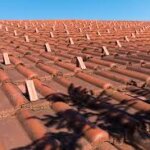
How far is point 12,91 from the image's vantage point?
11.3ft

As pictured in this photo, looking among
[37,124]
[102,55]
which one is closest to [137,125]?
[37,124]

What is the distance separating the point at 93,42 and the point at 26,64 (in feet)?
9.18

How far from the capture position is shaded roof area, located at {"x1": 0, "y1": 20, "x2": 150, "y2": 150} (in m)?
2.51

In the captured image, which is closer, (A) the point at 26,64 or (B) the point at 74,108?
(B) the point at 74,108

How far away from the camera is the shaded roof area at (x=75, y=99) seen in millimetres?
2512

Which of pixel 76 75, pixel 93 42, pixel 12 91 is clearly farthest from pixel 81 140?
pixel 93 42

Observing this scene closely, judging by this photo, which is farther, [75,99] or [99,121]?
[75,99]

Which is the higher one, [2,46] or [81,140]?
[2,46]

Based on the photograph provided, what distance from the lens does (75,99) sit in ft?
11.3

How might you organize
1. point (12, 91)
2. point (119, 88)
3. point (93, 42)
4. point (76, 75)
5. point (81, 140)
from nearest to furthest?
1. point (81, 140)
2. point (12, 91)
3. point (119, 88)
4. point (76, 75)
5. point (93, 42)

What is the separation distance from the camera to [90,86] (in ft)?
12.6

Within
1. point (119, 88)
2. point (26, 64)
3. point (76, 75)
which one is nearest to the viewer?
point (119, 88)

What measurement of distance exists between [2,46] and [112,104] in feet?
11.9

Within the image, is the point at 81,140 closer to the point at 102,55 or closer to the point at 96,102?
the point at 96,102
